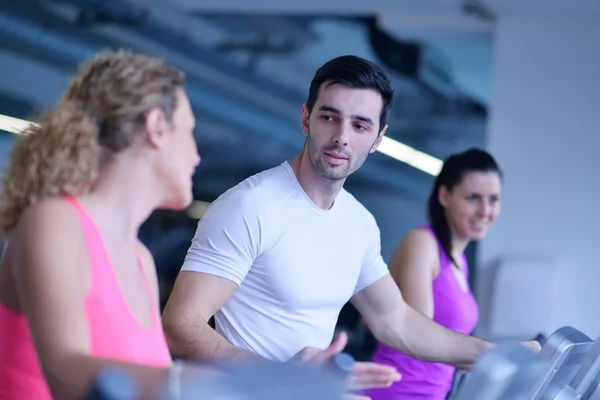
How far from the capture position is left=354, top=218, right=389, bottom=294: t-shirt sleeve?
2.59 meters

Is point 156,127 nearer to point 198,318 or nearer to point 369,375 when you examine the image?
point 369,375

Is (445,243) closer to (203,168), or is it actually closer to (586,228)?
(586,228)

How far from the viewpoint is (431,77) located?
8938 millimetres

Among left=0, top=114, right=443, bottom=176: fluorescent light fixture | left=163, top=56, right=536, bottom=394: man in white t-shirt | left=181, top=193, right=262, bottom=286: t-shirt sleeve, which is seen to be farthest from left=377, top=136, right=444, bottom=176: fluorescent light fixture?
left=181, top=193, right=262, bottom=286: t-shirt sleeve

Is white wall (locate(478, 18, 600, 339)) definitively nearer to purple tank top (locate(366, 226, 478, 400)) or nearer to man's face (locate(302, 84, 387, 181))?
purple tank top (locate(366, 226, 478, 400))

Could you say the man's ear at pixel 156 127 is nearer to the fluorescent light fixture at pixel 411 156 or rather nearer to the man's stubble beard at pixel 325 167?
the man's stubble beard at pixel 325 167

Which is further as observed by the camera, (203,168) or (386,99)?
(203,168)

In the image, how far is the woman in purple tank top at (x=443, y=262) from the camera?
10.2 feet

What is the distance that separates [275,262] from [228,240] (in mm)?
144

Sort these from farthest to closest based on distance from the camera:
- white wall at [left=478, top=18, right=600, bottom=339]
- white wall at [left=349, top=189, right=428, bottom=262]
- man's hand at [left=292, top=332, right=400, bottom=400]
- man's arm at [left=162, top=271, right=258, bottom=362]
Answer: white wall at [left=349, top=189, right=428, bottom=262] → white wall at [left=478, top=18, right=600, bottom=339] → man's arm at [left=162, top=271, right=258, bottom=362] → man's hand at [left=292, top=332, right=400, bottom=400]

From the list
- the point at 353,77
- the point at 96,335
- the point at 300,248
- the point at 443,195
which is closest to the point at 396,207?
the point at 443,195

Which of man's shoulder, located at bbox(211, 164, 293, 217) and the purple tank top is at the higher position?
→ man's shoulder, located at bbox(211, 164, 293, 217)

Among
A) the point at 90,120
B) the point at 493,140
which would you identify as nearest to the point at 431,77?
the point at 493,140

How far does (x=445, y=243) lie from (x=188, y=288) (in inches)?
57.4
